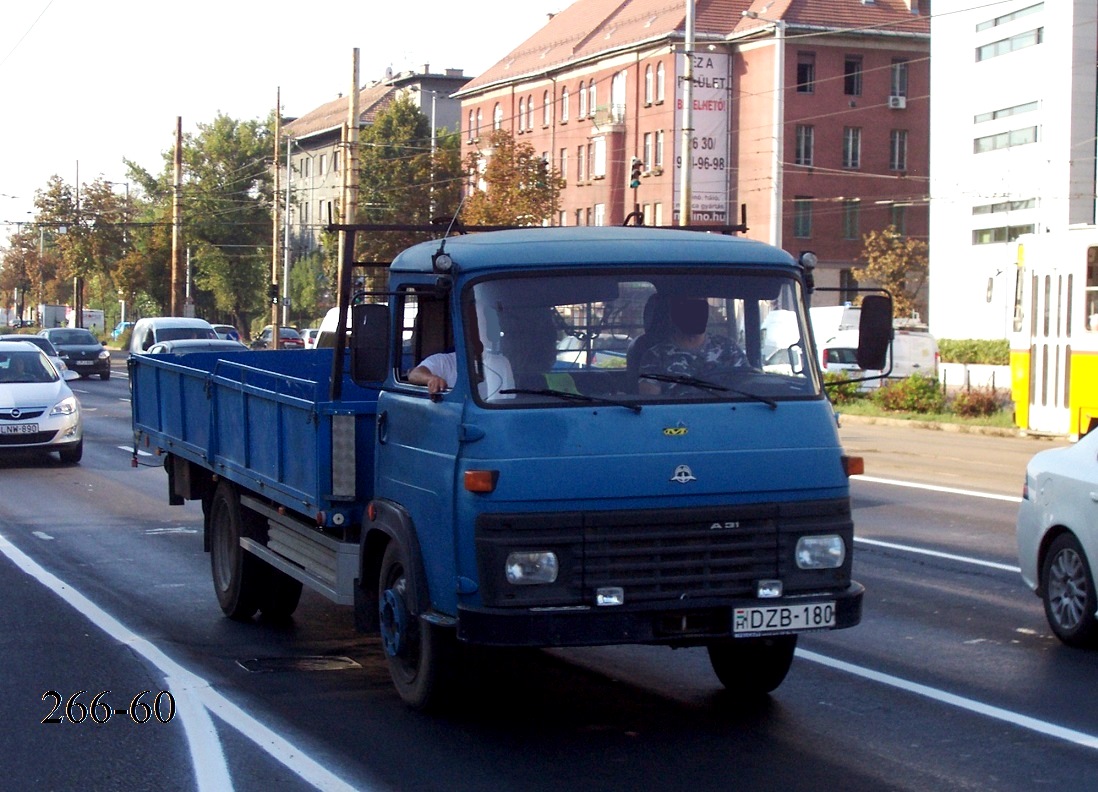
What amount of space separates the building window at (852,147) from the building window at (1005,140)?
11.3 meters

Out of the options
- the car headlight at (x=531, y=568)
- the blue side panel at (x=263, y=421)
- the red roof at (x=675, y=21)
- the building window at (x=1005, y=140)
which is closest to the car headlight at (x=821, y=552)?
the car headlight at (x=531, y=568)

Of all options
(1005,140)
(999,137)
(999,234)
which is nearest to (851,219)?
(999,234)

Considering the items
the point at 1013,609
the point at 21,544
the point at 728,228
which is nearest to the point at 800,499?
the point at 728,228

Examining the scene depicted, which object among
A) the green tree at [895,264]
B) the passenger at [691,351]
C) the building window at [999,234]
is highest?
the building window at [999,234]

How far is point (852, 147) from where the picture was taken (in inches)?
2697

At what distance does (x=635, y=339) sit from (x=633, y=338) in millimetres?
11

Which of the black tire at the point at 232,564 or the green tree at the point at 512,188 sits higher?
the green tree at the point at 512,188

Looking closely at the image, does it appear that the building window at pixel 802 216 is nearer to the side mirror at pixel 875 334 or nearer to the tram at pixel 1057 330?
the tram at pixel 1057 330

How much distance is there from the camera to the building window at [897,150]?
227 ft

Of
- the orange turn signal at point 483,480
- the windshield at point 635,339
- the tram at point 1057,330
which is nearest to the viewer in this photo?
the orange turn signal at point 483,480

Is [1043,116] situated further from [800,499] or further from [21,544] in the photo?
[800,499]

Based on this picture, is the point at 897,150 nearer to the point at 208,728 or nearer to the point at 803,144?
the point at 803,144

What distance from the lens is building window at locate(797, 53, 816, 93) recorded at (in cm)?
6675

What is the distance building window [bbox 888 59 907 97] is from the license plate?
65625mm
